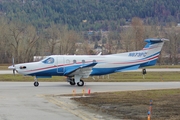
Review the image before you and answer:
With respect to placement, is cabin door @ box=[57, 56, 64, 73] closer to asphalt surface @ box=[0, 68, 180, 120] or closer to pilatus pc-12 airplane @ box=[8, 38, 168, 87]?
pilatus pc-12 airplane @ box=[8, 38, 168, 87]

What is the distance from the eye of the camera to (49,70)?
35.5m

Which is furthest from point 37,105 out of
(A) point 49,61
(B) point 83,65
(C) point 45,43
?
(C) point 45,43

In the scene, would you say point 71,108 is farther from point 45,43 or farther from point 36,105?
point 45,43

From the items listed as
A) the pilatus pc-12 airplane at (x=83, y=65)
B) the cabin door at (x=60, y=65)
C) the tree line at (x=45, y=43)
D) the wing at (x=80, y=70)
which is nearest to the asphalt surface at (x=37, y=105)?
the wing at (x=80, y=70)

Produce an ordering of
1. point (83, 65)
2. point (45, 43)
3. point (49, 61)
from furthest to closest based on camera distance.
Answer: point (45, 43), point (83, 65), point (49, 61)

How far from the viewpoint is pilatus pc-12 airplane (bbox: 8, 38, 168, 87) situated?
3512 cm

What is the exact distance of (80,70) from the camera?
35156 mm

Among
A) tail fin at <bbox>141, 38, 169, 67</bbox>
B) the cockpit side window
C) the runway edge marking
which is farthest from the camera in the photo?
tail fin at <bbox>141, 38, 169, 67</bbox>

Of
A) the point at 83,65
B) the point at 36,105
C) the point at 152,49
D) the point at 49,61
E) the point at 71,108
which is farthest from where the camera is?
the point at 152,49

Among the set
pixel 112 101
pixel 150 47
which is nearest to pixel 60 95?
pixel 112 101

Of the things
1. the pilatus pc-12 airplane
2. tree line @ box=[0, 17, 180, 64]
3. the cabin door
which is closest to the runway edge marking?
the pilatus pc-12 airplane

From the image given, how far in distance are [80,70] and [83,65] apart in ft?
3.44

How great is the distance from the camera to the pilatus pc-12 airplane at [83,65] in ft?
115

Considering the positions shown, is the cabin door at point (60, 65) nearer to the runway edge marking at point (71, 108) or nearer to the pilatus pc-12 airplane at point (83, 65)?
the pilatus pc-12 airplane at point (83, 65)
